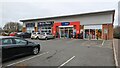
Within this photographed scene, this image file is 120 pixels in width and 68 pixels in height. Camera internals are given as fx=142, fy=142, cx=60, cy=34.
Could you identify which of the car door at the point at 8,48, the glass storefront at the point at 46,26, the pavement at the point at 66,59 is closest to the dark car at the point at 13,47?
the car door at the point at 8,48

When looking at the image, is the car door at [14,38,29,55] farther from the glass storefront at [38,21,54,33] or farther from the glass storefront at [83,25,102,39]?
the glass storefront at [38,21,54,33]

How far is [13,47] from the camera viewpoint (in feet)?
26.3

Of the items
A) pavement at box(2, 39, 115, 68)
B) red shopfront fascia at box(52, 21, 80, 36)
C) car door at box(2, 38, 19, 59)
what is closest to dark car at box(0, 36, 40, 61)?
car door at box(2, 38, 19, 59)

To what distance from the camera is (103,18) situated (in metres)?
25.2

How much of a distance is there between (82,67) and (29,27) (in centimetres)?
3083

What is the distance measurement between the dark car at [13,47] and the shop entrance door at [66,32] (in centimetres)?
1956

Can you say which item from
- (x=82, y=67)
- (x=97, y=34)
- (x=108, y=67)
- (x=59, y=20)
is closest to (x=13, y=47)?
(x=82, y=67)

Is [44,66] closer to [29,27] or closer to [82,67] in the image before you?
[82,67]

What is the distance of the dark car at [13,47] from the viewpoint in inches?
296

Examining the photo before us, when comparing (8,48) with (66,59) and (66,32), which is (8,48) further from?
(66,32)

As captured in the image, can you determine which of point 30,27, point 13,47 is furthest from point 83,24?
point 13,47

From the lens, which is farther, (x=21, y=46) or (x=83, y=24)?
(x=83, y=24)

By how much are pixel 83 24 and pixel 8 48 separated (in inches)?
835

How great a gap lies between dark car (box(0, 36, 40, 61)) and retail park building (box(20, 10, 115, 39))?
18188 millimetres
